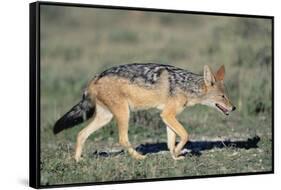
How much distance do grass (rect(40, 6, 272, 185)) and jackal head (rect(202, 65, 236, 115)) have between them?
0.55 meters

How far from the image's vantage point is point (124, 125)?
1015cm

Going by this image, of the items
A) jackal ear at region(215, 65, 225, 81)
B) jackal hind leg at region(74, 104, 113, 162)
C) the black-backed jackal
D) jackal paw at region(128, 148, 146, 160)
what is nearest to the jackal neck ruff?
the black-backed jackal

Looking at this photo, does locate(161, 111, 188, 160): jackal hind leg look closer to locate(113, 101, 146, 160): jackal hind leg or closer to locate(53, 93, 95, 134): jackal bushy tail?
locate(113, 101, 146, 160): jackal hind leg

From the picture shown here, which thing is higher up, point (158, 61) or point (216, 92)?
point (158, 61)

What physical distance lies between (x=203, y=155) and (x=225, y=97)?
2.59 ft

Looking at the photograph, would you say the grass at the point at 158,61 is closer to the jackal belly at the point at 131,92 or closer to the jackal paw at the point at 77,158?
the jackal paw at the point at 77,158

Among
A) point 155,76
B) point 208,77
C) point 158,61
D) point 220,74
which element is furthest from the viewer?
point 158,61

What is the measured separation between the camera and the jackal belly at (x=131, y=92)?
1009cm

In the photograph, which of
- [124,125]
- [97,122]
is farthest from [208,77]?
[97,122]

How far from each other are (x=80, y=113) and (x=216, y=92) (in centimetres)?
177

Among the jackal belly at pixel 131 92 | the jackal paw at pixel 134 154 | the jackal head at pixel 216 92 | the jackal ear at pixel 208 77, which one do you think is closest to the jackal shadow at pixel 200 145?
the jackal paw at pixel 134 154

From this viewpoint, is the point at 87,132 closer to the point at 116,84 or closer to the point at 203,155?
the point at 116,84

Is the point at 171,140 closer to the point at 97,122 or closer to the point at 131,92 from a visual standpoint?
the point at 131,92

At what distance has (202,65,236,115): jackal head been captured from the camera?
1063 cm
